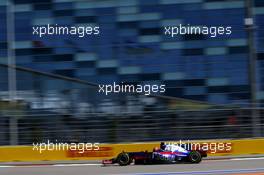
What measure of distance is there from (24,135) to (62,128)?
120cm

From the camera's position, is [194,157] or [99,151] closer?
[194,157]

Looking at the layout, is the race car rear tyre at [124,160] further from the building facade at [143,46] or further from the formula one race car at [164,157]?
the building facade at [143,46]

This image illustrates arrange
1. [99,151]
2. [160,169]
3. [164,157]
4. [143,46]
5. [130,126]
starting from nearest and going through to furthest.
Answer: [160,169] → [164,157] → [99,151] → [130,126] → [143,46]

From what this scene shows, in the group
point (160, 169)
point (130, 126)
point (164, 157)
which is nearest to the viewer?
point (160, 169)

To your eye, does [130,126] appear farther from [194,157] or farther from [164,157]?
[194,157]

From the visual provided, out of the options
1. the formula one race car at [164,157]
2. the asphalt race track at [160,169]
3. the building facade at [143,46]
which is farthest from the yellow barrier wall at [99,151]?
the building facade at [143,46]

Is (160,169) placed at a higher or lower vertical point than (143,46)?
lower

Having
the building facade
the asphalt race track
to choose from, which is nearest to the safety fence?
the asphalt race track

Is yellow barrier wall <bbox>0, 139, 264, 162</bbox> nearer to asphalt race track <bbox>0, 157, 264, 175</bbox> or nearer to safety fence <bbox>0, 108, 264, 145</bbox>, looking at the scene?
safety fence <bbox>0, 108, 264, 145</bbox>

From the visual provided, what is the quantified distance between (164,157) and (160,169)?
3.93 feet

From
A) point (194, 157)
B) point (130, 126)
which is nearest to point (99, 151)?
point (130, 126)

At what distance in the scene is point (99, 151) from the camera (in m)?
19.9

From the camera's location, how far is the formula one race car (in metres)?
16.4

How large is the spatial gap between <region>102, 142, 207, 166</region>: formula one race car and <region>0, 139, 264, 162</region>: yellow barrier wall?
3252 millimetres
